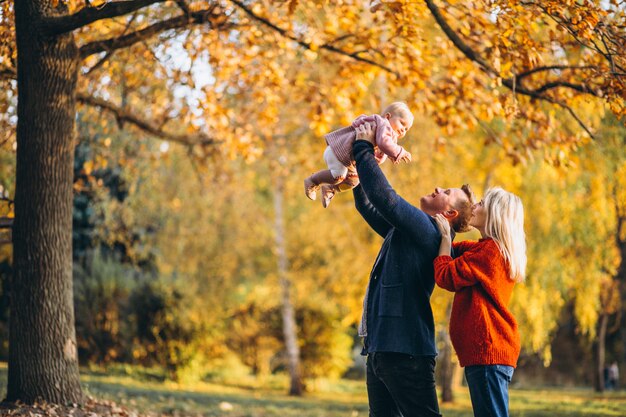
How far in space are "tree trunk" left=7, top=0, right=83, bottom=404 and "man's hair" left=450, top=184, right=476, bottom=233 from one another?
13.0 ft

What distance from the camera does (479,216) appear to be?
143 inches

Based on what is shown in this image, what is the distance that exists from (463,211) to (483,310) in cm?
52

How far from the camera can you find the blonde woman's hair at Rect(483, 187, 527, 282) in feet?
11.5

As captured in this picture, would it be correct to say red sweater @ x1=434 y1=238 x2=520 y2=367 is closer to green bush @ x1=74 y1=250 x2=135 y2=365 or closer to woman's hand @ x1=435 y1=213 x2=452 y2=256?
woman's hand @ x1=435 y1=213 x2=452 y2=256

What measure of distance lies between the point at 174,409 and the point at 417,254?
611 centimetres

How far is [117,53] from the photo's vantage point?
28.5 feet

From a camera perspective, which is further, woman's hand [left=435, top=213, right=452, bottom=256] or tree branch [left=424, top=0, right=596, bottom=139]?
tree branch [left=424, top=0, right=596, bottom=139]

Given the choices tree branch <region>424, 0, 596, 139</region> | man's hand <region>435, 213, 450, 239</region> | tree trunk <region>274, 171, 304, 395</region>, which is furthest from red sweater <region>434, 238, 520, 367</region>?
tree trunk <region>274, 171, 304, 395</region>

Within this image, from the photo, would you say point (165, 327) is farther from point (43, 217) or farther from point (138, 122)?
point (43, 217)

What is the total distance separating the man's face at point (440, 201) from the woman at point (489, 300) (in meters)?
0.10

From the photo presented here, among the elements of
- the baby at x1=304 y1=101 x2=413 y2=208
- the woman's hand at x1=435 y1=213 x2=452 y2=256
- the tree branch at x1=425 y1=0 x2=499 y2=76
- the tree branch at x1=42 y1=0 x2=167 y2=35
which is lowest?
the woman's hand at x1=435 y1=213 x2=452 y2=256

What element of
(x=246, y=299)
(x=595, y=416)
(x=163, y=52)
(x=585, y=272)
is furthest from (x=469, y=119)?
(x=246, y=299)

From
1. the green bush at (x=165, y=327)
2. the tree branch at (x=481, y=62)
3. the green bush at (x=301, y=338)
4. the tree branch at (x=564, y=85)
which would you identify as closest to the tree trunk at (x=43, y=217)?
the tree branch at (x=481, y=62)

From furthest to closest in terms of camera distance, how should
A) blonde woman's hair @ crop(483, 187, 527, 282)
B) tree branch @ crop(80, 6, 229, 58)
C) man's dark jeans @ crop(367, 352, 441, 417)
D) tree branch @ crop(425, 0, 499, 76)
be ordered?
tree branch @ crop(80, 6, 229, 58)
tree branch @ crop(425, 0, 499, 76)
blonde woman's hair @ crop(483, 187, 527, 282)
man's dark jeans @ crop(367, 352, 441, 417)
